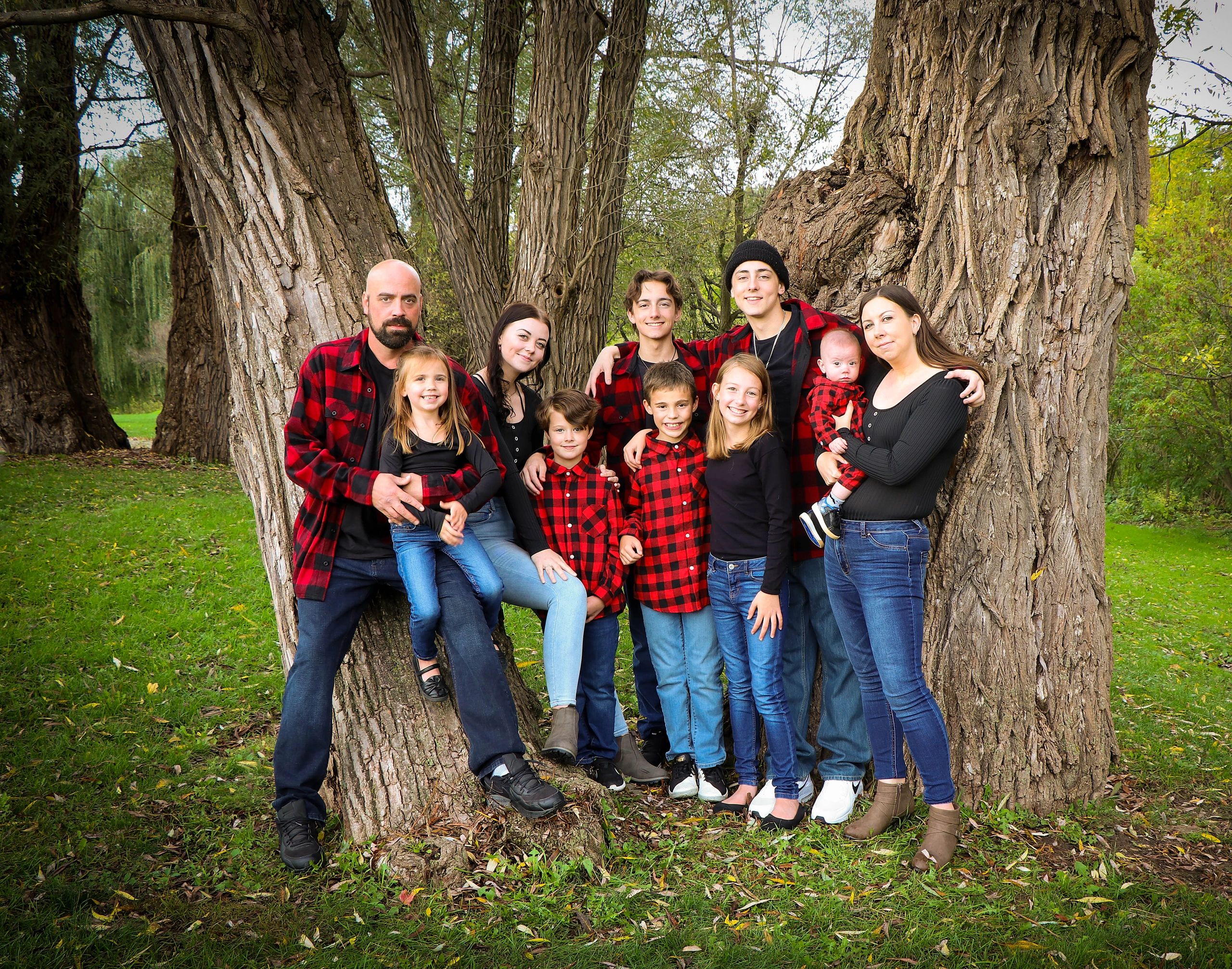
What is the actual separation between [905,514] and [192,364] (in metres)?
11.9

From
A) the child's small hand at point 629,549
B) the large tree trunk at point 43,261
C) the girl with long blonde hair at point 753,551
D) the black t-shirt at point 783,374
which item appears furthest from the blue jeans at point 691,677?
the large tree trunk at point 43,261

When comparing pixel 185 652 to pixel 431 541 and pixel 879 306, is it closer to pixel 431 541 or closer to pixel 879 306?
pixel 431 541

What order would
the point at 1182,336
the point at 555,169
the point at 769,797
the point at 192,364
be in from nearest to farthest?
the point at 769,797 < the point at 555,169 < the point at 192,364 < the point at 1182,336

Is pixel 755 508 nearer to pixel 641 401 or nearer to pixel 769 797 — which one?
pixel 641 401

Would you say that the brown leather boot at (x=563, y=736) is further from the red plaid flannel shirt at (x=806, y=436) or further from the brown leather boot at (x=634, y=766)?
the red plaid flannel shirt at (x=806, y=436)

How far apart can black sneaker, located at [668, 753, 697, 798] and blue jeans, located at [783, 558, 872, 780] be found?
48 centimetres

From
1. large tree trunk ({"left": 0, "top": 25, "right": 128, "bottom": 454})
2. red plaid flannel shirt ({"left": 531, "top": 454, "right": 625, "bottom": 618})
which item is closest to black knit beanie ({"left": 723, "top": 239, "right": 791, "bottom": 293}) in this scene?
red plaid flannel shirt ({"left": 531, "top": 454, "right": 625, "bottom": 618})

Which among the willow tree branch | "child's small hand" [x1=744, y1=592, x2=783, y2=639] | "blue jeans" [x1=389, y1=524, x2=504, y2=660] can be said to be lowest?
"child's small hand" [x1=744, y1=592, x2=783, y2=639]

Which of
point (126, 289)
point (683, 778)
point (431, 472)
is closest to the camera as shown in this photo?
point (431, 472)

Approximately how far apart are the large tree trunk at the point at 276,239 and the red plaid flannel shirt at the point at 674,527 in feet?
2.97

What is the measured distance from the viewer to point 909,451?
3.04 meters

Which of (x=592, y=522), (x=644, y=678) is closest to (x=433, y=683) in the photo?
(x=592, y=522)

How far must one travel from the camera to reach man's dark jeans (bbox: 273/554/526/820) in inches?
127

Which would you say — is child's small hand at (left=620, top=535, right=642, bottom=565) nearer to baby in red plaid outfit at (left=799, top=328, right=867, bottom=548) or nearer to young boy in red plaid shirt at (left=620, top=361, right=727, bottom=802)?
young boy in red plaid shirt at (left=620, top=361, right=727, bottom=802)
